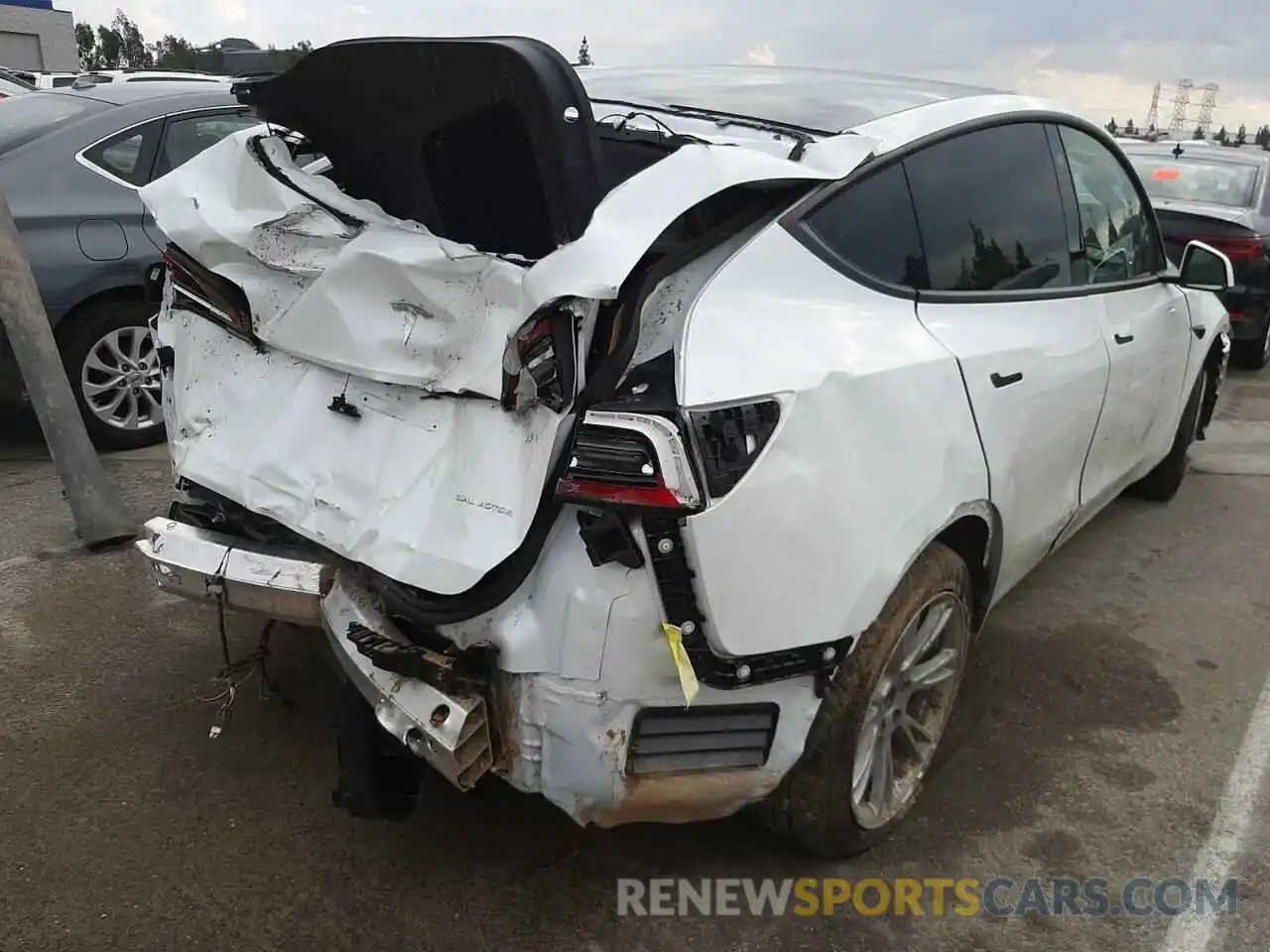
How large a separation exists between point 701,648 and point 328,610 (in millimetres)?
753

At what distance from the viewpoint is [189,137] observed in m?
5.38

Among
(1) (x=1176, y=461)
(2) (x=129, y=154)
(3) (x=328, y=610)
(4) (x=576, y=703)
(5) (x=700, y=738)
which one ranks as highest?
(2) (x=129, y=154)

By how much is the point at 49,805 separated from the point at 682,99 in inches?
97.2

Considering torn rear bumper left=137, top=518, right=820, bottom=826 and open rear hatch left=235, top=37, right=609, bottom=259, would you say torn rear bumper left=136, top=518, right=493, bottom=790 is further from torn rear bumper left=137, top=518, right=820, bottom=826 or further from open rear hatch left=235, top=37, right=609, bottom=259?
open rear hatch left=235, top=37, right=609, bottom=259

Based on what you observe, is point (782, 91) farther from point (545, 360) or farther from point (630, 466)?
point (630, 466)

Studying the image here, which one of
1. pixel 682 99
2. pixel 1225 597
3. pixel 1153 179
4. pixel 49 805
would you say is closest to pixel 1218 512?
pixel 1225 597

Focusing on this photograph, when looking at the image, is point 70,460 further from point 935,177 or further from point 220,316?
point 935,177

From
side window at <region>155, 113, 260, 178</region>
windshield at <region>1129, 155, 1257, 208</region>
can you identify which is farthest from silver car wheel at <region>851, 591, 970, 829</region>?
windshield at <region>1129, 155, 1257, 208</region>

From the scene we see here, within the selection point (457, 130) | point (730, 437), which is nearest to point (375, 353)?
point (457, 130)

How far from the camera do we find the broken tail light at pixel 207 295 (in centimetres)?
248

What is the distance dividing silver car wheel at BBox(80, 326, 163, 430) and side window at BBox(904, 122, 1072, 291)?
3786 mm

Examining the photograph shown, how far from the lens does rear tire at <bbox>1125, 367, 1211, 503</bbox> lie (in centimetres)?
473

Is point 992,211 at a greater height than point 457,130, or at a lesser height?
lesser

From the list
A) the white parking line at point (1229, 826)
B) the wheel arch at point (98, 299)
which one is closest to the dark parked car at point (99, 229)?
the wheel arch at point (98, 299)
